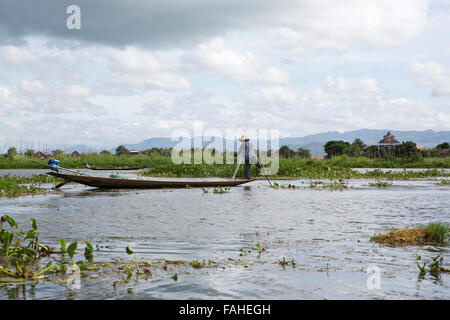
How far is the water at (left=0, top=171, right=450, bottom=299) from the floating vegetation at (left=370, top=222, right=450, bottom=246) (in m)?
0.31

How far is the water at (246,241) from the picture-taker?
498 centimetres

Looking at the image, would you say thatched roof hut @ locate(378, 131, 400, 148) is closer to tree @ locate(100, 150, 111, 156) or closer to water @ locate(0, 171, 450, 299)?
tree @ locate(100, 150, 111, 156)

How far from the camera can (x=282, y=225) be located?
992cm

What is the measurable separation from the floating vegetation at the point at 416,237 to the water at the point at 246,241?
12.2 inches

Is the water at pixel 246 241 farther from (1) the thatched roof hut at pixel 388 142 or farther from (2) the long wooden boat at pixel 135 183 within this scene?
(1) the thatched roof hut at pixel 388 142

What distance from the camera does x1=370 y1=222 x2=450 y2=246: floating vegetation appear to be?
7734 mm

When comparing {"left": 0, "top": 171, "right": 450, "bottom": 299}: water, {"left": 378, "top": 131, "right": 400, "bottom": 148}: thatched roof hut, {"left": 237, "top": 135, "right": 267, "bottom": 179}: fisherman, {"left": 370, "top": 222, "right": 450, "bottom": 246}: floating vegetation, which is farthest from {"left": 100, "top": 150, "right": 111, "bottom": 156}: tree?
{"left": 370, "top": 222, "right": 450, "bottom": 246}: floating vegetation

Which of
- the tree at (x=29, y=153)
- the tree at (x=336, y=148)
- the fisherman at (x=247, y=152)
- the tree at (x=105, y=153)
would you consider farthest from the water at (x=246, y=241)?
the tree at (x=336, y=148)

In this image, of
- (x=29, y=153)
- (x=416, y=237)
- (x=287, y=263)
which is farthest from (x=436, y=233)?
(x=29, y=153)

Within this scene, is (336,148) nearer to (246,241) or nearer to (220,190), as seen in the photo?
(220,190)

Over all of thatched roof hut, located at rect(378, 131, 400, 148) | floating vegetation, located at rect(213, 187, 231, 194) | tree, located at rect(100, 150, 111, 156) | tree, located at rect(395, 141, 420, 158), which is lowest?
floating vegetation, located at rect(213, 187, 231, 194)

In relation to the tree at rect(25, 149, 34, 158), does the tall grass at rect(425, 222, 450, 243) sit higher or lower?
lower

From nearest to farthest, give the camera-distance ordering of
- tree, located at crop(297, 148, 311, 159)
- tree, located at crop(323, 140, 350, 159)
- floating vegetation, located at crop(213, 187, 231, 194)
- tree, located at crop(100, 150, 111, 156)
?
floating vegetation, located at crop(213, 187, 231, 194)
tree, located at crop(100, 150, 111, 156)
tree, located at crop(297, 148, 311, 159)
tree, located at crop(323, 140, 350, 159)
